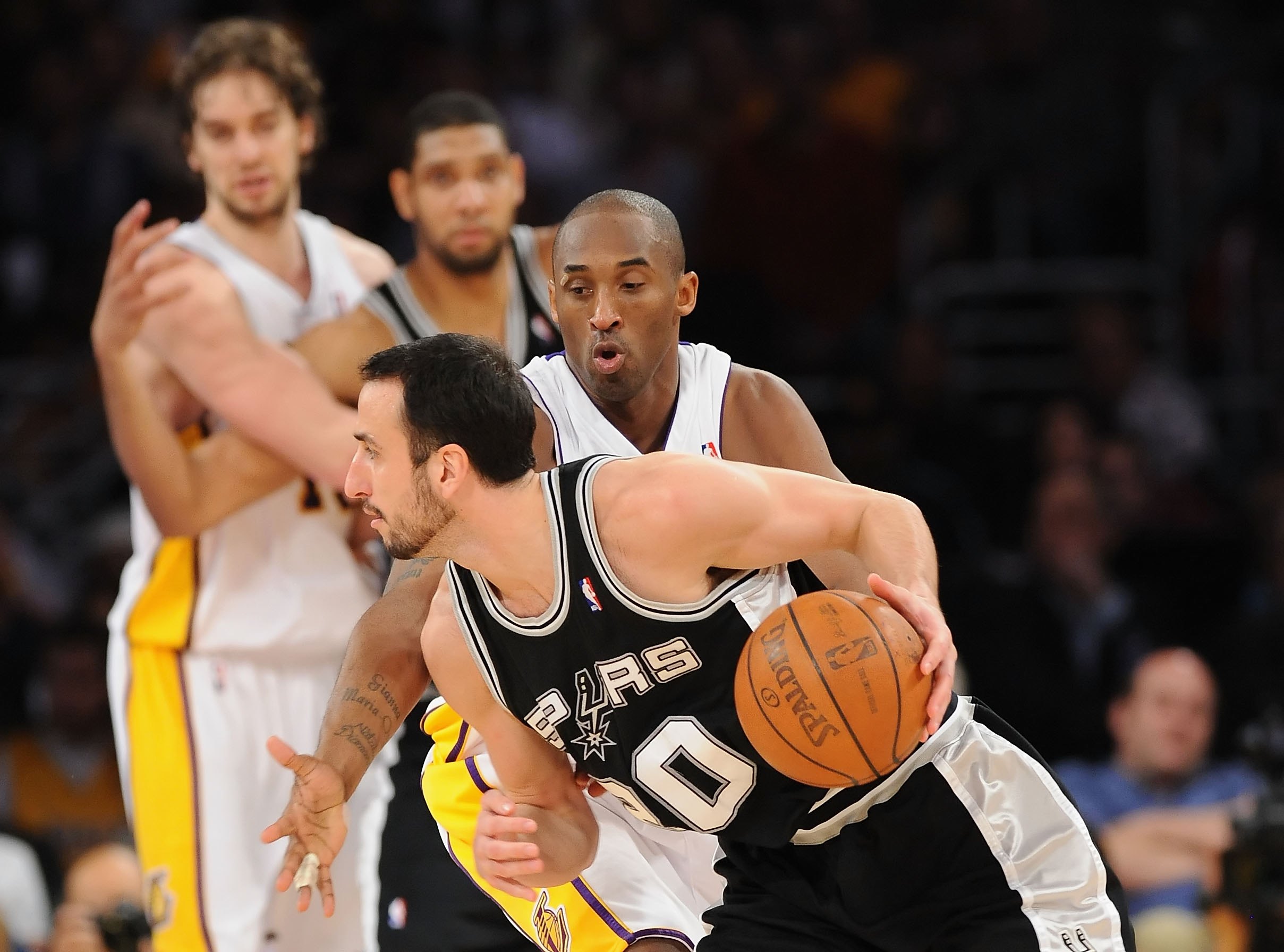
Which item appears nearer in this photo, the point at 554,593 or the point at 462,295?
the point at 554,593

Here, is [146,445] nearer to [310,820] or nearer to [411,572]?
[411,572]

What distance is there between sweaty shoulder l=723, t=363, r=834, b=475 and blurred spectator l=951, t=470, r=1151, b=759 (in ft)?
11.5

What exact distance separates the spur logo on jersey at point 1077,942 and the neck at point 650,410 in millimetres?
1259

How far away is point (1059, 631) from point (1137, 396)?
157 cm

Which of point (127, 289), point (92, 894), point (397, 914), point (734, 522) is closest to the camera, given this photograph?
point (734, 522)

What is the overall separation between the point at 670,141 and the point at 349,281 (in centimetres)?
440

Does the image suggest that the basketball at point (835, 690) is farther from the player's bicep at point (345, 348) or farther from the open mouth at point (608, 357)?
the player's bicep at point (345, 348)

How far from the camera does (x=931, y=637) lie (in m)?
2.99

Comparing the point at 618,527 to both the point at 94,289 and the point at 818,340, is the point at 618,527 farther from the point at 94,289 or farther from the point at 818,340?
the point at 94,289

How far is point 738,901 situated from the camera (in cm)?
351

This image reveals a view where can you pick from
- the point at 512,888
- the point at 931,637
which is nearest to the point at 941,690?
the point at 931,637

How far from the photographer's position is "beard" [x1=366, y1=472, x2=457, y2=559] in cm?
318

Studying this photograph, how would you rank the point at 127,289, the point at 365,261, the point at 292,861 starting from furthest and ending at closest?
the point at 365,261
the point at 127,289
the point at 292,861

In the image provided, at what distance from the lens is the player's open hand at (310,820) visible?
3.26m
